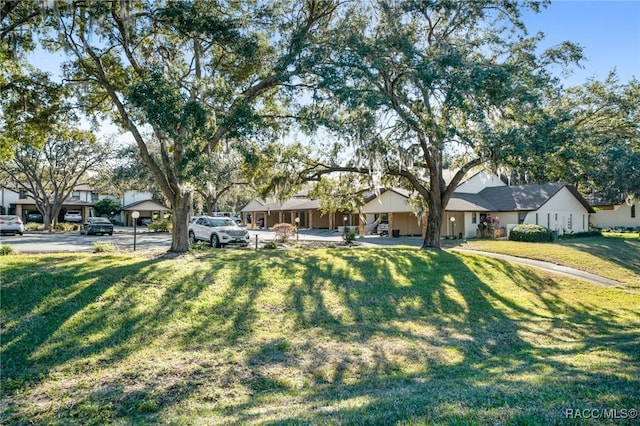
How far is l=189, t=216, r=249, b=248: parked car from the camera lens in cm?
2060

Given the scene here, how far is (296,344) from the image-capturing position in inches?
323

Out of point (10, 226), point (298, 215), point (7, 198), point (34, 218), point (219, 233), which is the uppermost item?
point (7, 198)

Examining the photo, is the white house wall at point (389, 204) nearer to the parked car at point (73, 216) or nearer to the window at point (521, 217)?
the window at point (521, 217)

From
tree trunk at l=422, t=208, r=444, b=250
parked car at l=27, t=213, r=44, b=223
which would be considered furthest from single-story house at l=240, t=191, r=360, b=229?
parked car at l=27, t=213, r=44, b=223

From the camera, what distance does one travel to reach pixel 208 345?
8.05 m

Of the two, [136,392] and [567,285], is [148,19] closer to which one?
[136,392]

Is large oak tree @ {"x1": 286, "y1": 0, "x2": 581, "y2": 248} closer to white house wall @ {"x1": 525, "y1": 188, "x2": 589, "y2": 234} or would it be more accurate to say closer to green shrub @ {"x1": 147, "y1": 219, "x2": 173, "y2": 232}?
white house wall @ {"x1": 525, "y1": 188, "x2": 589, "y2": 234}

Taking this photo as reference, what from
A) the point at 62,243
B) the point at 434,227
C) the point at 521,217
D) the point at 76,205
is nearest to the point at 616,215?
the point at 521,217

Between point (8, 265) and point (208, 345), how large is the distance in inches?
250

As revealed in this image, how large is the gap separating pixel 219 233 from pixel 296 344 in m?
13.3

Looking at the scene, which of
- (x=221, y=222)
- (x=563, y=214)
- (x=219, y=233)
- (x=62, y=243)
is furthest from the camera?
(x=563, y=214)

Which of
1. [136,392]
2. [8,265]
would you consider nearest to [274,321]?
[136,392]

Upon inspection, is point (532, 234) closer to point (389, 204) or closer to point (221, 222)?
point (389, 204)

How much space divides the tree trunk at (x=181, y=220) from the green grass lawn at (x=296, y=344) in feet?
3.48
